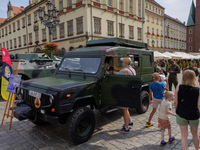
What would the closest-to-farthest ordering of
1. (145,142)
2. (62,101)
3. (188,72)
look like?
(188,72) → (62,101) → (145,142)

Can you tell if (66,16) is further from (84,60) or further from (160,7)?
(160,7)

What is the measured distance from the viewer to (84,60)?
4.74m

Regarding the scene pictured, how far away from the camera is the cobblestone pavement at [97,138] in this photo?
370cm

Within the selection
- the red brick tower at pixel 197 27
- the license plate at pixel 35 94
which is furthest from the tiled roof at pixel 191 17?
the license plate at pixel 35 94

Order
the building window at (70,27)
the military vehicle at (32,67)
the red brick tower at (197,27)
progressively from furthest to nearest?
1. the red brick tower at (197,27)
2. the building window at (70,27)
3. the military vehicle at (32,67)

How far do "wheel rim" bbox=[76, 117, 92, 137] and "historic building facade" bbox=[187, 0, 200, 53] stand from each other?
65.7 metres

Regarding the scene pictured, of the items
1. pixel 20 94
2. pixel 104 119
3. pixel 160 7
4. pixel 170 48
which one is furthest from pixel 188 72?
pixel 170 48

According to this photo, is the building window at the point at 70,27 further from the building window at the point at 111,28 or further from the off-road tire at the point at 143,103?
the off-road tire at the point at 143,103

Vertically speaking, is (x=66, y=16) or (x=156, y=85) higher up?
(x=66, y=16)

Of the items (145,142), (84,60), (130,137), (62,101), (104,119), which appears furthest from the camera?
(104,119)

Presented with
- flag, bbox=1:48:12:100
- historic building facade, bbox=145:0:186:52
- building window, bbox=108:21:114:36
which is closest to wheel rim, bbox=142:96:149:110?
flag, bbox=1:48:12:100

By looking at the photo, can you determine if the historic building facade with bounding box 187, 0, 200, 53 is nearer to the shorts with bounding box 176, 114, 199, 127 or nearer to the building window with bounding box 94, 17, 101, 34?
the building window with bounding box 94, 17, 101, 34

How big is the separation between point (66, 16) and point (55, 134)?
22.7m

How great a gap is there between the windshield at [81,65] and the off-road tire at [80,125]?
112 cm
